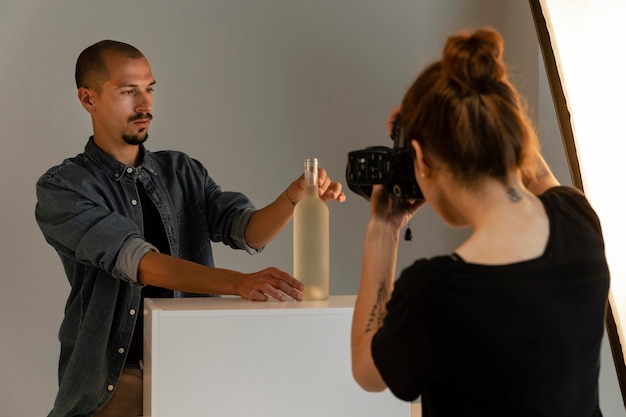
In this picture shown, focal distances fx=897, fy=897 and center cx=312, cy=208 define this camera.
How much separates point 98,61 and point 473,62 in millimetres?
1078

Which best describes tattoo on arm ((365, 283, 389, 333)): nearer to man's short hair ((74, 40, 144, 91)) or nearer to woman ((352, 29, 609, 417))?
woman ((352, 29, 609, 417))

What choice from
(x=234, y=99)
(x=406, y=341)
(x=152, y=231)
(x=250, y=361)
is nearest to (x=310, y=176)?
(x=250, y=361)

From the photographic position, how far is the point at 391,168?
3.65ft

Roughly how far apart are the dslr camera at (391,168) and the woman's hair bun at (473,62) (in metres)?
0.10

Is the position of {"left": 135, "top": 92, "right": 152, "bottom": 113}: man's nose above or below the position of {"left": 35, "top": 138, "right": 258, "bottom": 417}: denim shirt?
above

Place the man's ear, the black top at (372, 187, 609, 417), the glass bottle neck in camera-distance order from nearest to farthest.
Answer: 1. the black top at (372, 187, 609, 417)
2. the glass bottle neck
3. the man's ear

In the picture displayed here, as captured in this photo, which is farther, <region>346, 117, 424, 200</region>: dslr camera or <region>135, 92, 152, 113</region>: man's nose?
<region>135, 92, 152, 113</region>: man's nose

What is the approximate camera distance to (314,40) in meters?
2.88

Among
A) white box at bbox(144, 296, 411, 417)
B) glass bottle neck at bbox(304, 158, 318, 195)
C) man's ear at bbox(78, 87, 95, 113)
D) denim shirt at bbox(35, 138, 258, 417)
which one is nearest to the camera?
white box at bbox(144, 296, 411, 417)

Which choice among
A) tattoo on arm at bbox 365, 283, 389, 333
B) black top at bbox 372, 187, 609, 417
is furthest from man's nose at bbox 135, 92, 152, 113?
black top at bbox 372, 187, 609, 417

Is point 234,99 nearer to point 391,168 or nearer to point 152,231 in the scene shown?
point 152,231

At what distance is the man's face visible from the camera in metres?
1.80

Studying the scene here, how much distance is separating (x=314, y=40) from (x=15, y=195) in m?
1.04

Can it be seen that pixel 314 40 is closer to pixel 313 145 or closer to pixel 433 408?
pixel 313 145
